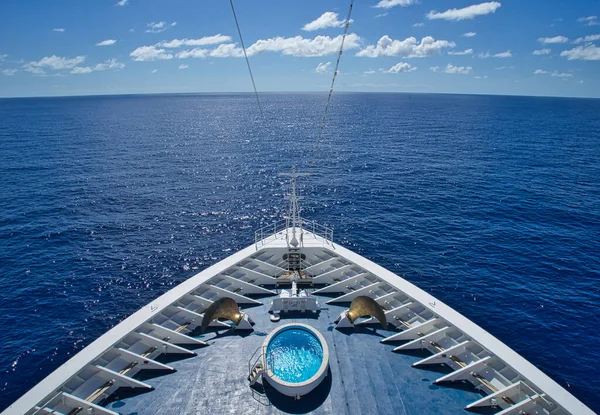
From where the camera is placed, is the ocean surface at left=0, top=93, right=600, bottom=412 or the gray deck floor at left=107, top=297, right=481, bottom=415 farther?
the ocean surface at left=0, top=93, right=600, bottom=412

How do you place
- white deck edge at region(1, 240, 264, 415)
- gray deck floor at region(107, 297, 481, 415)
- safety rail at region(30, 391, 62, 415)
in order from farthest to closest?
1. gray deck floor at region(107, 297, 481, 415)
2. white deck edge at region(1, 240, 264, 415)
3. safety rail at region(30, 391, 62, 415)

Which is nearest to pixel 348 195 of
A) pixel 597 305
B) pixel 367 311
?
pixel 597 305

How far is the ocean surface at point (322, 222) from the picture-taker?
123ft

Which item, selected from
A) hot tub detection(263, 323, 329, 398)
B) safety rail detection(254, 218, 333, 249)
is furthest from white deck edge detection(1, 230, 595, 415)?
hot tub detection(263, 323, 329, 398)

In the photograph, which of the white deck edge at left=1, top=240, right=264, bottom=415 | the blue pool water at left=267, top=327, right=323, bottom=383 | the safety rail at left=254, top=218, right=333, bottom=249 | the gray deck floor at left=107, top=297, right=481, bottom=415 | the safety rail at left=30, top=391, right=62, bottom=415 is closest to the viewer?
the safety rail at left=30, top=391, right=62, bottom=415

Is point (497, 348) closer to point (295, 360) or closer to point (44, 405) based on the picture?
point (295, 360)

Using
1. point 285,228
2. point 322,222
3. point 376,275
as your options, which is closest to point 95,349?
point 376,275

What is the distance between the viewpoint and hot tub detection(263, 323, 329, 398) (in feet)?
58.3

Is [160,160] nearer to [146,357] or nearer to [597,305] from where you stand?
[146,357]

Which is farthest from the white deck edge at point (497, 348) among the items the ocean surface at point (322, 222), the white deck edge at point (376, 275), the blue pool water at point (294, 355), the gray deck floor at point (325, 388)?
the ocean surface at point (322, 222)

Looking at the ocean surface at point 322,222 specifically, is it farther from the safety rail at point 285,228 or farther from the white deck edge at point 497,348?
the white deck edge at point 497,348

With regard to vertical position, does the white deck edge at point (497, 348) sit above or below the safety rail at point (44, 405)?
below

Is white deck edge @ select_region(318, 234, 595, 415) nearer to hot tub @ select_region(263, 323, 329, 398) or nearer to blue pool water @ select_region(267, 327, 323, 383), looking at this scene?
hot tub @ select_region(263, 323, 329, 398)

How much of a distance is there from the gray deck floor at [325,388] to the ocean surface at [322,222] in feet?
66.7
